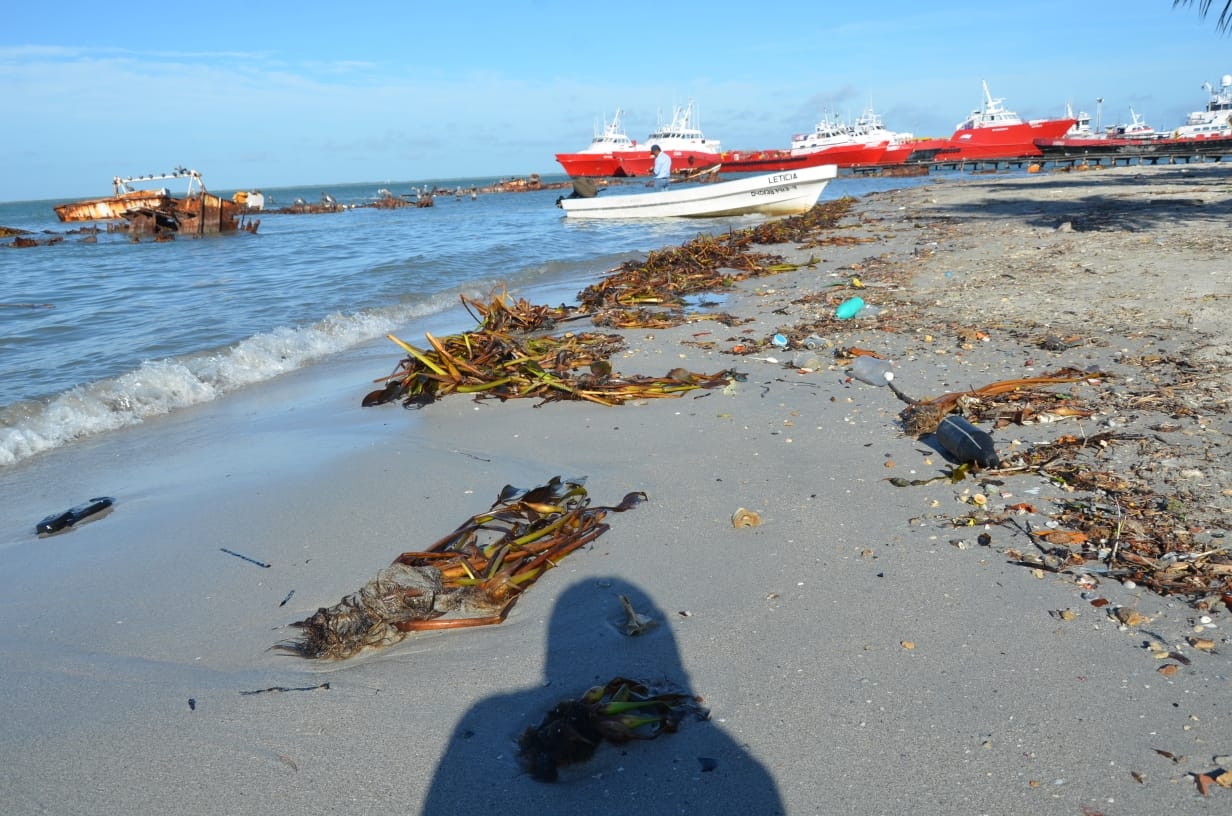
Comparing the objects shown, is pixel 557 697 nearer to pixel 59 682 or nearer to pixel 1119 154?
pixel 59 682

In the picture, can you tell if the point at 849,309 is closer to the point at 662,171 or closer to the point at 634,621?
the point at 634,621

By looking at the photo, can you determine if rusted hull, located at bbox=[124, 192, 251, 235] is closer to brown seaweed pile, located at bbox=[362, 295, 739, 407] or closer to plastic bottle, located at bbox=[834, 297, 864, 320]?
brown seaweed pile, located at bbox=[362, 295, 739, 407]

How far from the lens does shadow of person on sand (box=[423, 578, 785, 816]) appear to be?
1723 millimetres

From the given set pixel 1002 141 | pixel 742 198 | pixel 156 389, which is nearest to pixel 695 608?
pixel 156 389

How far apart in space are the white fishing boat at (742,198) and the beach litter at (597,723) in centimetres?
1877

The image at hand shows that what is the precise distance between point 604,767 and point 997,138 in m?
59.3

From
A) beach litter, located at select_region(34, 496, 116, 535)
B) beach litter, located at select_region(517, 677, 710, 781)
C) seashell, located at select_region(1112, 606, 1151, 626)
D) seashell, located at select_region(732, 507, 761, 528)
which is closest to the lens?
beach litter, located at select_region(517, 677, 710, 781)

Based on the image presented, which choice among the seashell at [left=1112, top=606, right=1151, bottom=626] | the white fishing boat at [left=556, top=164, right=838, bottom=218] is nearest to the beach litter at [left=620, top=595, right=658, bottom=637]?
the seashell at [left=1112, top=606, right=1151, bottom=626]

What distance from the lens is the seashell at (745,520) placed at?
3057mm

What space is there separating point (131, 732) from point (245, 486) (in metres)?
2.10

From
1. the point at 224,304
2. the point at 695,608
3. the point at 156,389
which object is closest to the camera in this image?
the point at 695,608

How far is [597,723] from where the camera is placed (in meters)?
1.88

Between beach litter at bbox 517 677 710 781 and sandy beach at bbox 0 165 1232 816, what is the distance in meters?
0.04

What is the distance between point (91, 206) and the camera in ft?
141
